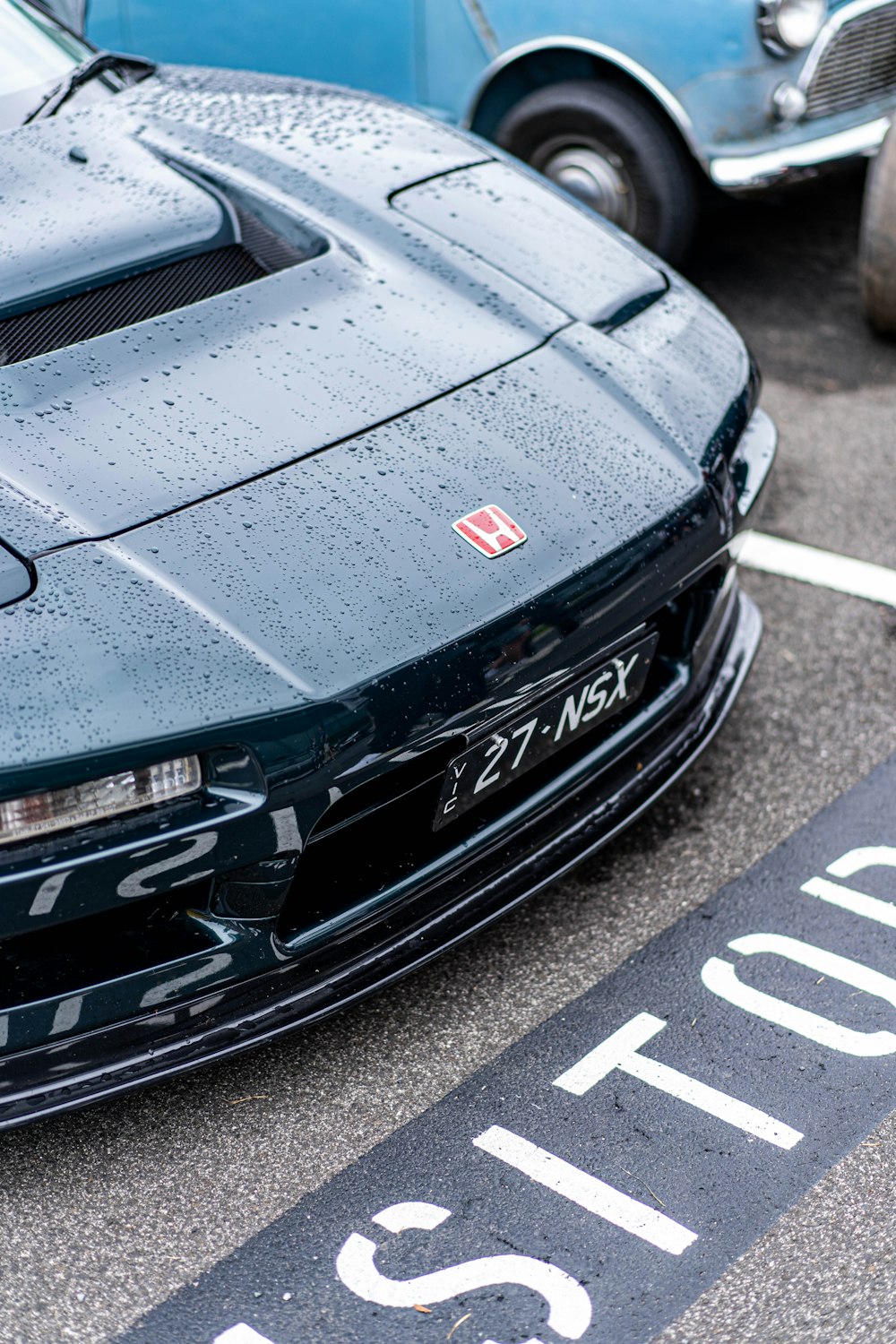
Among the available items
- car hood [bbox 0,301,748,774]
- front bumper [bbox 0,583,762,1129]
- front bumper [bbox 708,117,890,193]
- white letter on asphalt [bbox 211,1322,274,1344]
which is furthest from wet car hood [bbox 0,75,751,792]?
front bumper [bbox 708,117,890,193]

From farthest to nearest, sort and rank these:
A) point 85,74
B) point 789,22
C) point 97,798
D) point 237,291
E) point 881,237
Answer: point 881,237 → point 789,22 → point 85,74 → point 237,291 → point 97,798

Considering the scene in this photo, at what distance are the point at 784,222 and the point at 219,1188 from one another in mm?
4461

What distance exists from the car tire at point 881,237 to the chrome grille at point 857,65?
0.20 m

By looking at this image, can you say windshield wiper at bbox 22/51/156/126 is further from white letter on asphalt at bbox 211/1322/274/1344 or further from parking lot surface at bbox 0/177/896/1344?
white letter on asphalt at bbox 211/1322/274/1344

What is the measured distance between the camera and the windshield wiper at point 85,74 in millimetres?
2805

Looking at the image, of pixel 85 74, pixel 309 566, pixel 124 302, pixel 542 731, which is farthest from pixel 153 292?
pixel 542 731

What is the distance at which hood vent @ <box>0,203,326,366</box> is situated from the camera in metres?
2.23

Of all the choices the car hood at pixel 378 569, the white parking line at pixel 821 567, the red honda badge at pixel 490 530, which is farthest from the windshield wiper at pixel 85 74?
the white parking line at pixel 821 567

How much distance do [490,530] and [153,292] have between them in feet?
2.39

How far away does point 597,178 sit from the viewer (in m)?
4.58

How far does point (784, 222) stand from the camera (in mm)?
5445

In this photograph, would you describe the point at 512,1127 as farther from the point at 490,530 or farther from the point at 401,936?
the point at 490,530

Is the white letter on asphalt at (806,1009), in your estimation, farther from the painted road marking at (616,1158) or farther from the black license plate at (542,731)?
the black license plate at (542,731)

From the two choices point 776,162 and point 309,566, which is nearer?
point 309,566
